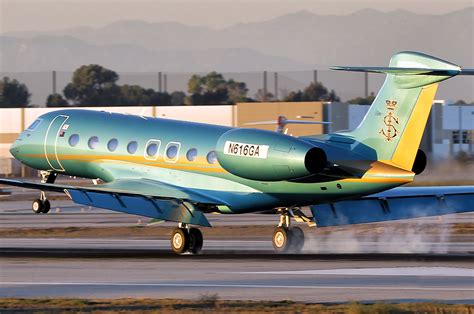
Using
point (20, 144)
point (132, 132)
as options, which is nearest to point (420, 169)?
point (132, 132)

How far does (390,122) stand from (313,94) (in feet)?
296

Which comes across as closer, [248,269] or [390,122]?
[248,269]

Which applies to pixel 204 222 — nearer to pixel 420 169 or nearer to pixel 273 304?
pixel 420 169

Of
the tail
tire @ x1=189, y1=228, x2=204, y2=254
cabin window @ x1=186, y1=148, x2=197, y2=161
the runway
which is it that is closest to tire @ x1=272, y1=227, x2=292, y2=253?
the runway

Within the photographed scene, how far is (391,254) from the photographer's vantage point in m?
30.7

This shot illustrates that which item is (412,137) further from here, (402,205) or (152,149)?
(152,149)

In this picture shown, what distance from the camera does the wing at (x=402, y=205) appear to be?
3269cm

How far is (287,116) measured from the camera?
84.3 meters

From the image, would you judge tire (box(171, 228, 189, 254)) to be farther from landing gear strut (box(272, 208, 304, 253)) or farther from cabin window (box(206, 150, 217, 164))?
landing gear strut (box(272, 208, 304, 253))

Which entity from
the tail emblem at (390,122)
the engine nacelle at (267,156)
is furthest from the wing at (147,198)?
the tail emblem at (390,122)

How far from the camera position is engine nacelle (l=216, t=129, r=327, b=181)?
28719 millimetres

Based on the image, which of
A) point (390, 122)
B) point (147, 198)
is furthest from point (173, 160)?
point (390, 122)

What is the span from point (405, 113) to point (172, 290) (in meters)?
9.65

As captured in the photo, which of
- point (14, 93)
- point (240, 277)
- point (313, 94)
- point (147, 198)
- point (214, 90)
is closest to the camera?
point (240, 277)
